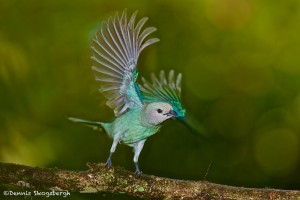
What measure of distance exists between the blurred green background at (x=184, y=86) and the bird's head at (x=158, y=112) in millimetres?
1594

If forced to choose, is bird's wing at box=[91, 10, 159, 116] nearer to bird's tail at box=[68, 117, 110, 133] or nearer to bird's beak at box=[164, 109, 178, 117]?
bird's beak at box=[164, 109, 178, 117]

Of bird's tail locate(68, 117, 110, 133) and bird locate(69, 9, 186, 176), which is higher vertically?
bird locate(69, 9, 186, 176)

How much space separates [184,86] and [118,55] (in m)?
1.89

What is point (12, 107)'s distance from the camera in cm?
511

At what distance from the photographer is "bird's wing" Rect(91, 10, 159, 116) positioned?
3686mm

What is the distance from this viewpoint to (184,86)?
5.52 m

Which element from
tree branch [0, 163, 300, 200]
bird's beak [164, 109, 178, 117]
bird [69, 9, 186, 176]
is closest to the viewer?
tree branch [0, 163, 300, 200]

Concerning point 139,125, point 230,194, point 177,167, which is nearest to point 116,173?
point 139,125

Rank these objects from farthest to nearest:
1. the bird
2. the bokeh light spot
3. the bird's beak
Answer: the bokeh light spot < the bird < the bird's beak

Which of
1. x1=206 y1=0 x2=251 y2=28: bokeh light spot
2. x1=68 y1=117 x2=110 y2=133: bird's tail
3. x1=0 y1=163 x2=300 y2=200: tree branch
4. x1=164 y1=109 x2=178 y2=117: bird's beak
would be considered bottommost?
x1=0 y1=163 x2=300 y2=200: tree branch

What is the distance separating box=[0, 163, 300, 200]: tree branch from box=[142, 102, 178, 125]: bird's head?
0.43m

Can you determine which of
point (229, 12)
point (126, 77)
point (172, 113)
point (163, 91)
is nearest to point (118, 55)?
point (126, 77)

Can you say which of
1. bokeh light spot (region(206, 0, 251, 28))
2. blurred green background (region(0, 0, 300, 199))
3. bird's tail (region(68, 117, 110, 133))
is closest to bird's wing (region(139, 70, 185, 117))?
bird's tail (region(68, 117, 110, 133))

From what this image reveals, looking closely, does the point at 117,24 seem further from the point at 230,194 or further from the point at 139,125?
the point at 230,194
